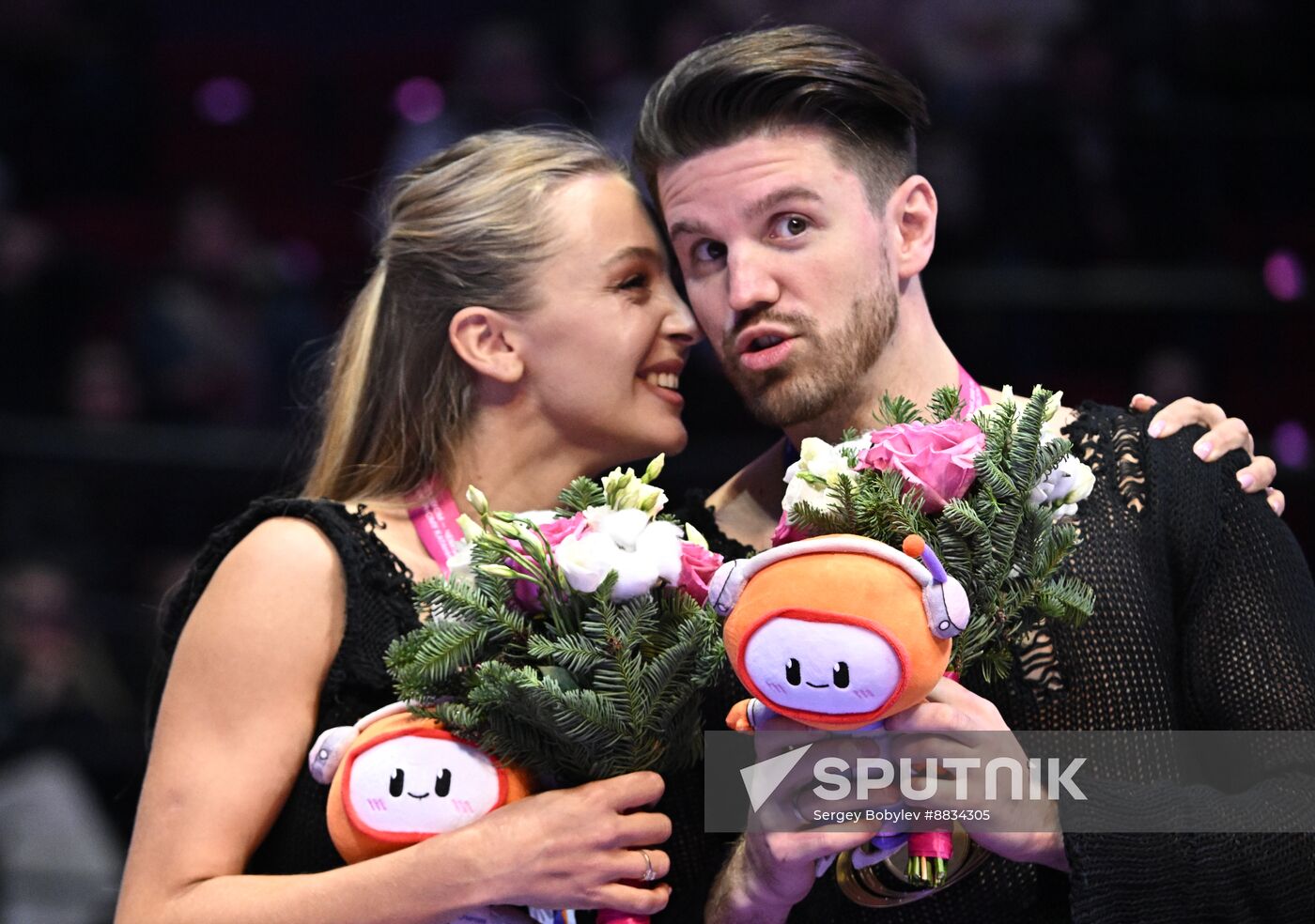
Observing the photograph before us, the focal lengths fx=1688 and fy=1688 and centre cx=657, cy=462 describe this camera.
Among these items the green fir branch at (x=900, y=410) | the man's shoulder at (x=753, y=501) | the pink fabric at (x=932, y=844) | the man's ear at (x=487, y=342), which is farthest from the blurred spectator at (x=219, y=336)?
the pink fabric at (x=932, y=844)

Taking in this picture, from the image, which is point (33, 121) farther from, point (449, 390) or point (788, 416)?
point (788, 416)

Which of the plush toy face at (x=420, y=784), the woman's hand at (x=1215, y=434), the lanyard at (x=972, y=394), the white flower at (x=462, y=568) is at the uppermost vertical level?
the lanyard at (x=972, y=394)

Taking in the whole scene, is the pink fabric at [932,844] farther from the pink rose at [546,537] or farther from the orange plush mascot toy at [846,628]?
the pink rose at [546,537]

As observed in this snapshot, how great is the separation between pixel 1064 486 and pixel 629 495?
48 centimetres

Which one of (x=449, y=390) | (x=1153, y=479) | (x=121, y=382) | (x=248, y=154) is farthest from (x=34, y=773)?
(x=1153, y=479)

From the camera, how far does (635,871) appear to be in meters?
1.95

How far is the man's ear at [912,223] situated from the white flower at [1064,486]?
0.60m

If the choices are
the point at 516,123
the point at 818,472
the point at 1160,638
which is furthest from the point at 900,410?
the point at 516,123

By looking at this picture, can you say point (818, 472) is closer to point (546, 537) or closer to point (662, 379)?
point (546, 537)

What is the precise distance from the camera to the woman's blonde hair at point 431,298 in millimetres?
2549

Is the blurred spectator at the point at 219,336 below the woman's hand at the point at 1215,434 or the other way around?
the other way around

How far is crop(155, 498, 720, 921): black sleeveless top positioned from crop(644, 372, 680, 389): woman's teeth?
20.9 inches

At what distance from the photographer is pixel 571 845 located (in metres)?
1.92

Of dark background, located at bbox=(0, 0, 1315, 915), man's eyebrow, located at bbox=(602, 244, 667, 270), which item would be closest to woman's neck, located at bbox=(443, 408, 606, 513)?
man's eyebrow, located at bbox=(602, 244, 667, 270)
